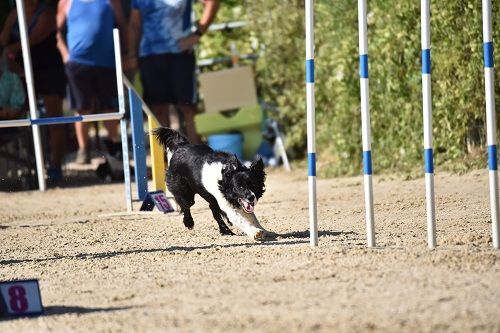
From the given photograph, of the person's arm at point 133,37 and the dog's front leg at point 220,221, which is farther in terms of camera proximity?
the person's arm at point 133,37

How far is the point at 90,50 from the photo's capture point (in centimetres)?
1423

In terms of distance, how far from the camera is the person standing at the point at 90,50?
14.2 m

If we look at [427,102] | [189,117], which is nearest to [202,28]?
[189,117]

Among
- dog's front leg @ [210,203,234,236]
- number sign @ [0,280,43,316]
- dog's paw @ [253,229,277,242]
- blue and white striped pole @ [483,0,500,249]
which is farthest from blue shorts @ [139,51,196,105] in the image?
number sign @ [0,280,43,316]

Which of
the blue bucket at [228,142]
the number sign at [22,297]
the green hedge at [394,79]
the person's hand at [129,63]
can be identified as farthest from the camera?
the blue bucket at [228,142]

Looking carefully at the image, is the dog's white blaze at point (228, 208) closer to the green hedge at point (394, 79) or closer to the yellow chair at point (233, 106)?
the green hedge at point (394, 79)

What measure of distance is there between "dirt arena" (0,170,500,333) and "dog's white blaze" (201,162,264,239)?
132mm

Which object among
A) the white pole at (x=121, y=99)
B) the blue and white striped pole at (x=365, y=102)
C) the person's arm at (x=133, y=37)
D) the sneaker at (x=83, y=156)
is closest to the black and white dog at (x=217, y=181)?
the white pole at (x=121, y=99)

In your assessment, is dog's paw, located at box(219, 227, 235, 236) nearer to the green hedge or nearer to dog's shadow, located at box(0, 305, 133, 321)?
dog's shadow, located at box(0, 305, 133, 321)

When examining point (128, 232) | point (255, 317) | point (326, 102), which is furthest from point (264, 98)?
point (255, 317)

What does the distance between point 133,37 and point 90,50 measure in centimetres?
63

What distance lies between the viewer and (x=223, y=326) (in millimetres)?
5281

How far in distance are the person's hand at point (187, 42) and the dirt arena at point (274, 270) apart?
13.3 feet

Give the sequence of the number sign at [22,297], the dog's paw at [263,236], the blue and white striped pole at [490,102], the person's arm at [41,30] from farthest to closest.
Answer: the person's arm at [41,30]
the dog's paw at [263,236]
the blue and white striped pole at [490,102]
the number sign at [22,297]
